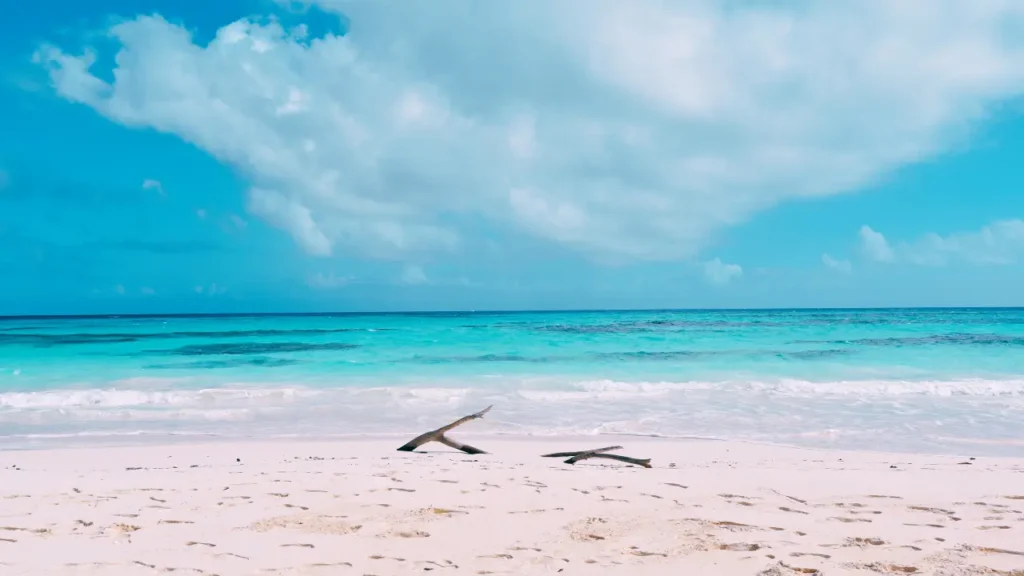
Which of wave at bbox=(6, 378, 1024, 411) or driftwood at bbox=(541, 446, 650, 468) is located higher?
driftwood at bbox=(541, 446, 650, 468)

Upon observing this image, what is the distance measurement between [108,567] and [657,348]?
24.2 metres

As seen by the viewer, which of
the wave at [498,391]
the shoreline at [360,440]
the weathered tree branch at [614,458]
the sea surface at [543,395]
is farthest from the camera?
the wave at [498,391]

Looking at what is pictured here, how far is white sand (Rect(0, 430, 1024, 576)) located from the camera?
3311 mm

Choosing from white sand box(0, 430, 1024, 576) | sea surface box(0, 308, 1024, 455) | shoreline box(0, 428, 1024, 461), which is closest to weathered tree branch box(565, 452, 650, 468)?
white sand box(0, 430, 1024, 576)

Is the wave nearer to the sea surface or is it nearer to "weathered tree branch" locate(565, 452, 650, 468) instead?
the sea surface

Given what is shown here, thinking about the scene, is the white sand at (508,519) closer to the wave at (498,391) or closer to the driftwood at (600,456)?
the driftwood at (600,456)

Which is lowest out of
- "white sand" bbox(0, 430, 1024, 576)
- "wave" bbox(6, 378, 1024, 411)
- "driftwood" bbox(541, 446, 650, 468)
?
"wave" bbox(6, 378, 1024, 411)

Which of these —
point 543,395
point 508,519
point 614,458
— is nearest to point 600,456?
point 614,458

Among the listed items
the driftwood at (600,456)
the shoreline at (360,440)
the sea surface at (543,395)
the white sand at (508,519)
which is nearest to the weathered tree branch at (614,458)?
the driftwood at (600,456)

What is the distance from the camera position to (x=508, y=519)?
4059 millimetres

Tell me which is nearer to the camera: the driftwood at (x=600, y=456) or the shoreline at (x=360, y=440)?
the driftwood at (x=600, y=456)

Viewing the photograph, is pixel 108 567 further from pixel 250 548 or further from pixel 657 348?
pixel 657 348

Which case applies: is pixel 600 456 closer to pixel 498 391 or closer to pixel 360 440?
pixel 360 440

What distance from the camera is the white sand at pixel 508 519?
10.9 feet
